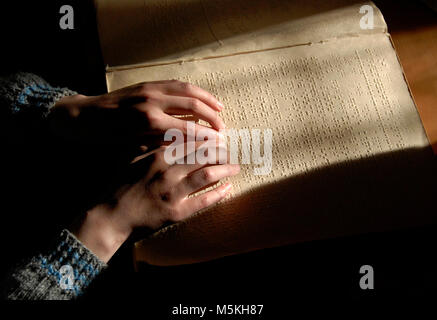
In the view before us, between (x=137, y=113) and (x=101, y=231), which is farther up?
(x=137, y=113)

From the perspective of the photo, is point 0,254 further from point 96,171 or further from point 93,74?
point 93,74

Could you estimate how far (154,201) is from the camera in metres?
0.48

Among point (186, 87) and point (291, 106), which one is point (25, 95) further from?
point (291, 106)

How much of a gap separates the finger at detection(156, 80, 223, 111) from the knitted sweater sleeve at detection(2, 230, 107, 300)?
Answer: 248 mm

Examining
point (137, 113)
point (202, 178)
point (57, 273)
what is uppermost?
point (137, 113)

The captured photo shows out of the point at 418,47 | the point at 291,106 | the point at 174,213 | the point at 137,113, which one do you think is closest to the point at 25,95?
the point at 137,113

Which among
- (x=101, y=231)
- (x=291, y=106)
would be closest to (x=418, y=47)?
(x=291, y=106)

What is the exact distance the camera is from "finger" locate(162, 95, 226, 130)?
0.51 metres

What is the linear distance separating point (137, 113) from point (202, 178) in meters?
0.14

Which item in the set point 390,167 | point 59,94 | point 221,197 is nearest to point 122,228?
point 221,197

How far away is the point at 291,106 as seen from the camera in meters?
0.55

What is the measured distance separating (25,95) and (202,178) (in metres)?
0.31

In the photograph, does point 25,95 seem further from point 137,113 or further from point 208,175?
point 208,175

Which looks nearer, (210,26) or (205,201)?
(205,201)
